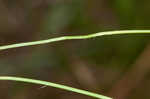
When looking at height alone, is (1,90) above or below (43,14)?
below

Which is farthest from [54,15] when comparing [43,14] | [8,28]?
[8,28]

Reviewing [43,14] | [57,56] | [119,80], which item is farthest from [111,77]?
[43,14]

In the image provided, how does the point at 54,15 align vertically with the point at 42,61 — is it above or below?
above

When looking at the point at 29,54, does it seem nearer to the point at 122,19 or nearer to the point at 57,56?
the point at 57,56

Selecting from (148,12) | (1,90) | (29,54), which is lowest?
(1,90)

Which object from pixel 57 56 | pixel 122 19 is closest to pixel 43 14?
pixel 57 56

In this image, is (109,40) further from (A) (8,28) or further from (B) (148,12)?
(A) (8,28)
